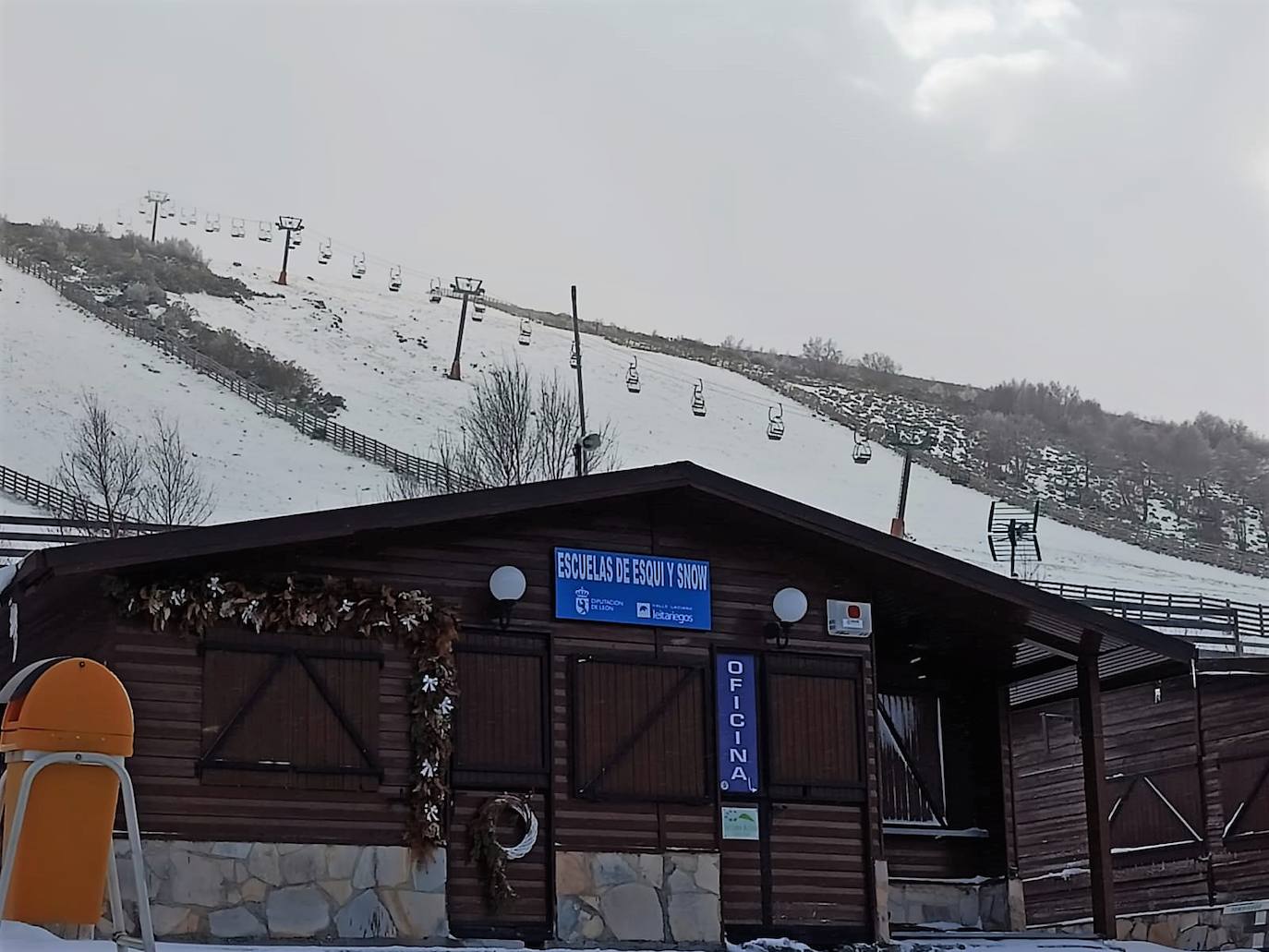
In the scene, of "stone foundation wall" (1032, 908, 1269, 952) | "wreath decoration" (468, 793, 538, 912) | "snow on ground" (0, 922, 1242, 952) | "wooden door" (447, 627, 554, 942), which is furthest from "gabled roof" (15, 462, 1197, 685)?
"stone foundation wall" (1032, 908, 1269, 952)

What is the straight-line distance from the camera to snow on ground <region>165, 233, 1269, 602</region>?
5291cm

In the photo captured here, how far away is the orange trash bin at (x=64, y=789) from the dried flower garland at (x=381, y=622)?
12.4 ft

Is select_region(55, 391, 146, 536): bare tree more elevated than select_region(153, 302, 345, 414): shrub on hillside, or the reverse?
select_region(153, 302, 345, 414): shrub on hillside

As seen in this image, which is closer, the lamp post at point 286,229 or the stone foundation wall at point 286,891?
the stone foundation wall at point 286,891

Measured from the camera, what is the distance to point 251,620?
11.9 m

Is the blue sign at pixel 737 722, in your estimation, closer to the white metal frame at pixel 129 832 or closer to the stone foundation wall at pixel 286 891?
the stone foundation wall at pixel 286 891

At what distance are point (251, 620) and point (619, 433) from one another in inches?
1741

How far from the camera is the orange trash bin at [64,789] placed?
765 cm

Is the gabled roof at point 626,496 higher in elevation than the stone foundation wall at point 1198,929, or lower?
higher

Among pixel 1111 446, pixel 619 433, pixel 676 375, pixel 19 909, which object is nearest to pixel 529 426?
pixel 619 433

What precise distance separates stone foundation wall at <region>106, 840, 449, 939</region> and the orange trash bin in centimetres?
322

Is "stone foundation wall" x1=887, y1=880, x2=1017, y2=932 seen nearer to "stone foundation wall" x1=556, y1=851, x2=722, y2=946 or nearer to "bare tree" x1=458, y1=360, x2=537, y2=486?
"stone foundation wall" x1=556, y1=851, x2=722, y2=946

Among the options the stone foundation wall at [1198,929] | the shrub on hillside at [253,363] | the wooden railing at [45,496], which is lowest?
the stone foundation wall at [1198,929]

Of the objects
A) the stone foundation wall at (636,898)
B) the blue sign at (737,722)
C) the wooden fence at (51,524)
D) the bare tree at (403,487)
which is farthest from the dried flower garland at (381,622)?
the bare tree at (403,487)
